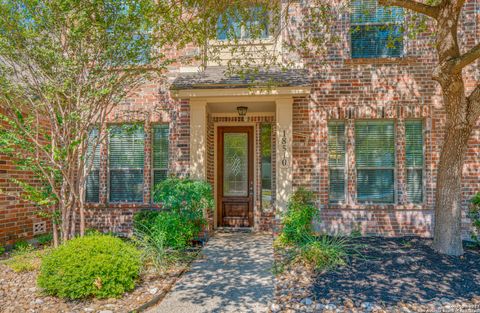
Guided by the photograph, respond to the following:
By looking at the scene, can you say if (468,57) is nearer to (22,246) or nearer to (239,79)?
(239,79)

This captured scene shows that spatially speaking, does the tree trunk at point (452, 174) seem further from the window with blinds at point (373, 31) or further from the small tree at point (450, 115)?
the window with blinds at point (373, 31)

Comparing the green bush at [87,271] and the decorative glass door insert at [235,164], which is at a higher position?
the decorative glass door insert at [235,164]

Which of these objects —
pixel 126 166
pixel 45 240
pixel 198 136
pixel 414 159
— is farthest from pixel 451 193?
pixel 45 240

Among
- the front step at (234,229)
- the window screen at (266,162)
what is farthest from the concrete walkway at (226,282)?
the window screen at (266,162)

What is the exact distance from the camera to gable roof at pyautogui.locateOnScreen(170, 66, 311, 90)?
21.6ft

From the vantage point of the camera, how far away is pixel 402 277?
15.3 ft

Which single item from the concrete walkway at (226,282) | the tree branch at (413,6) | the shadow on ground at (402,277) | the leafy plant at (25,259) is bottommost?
the concrete walkway at (226,282)

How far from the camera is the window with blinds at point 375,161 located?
7348 millimetres

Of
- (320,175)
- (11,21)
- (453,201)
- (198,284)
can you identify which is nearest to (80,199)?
(198,284)

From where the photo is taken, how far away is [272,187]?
816 centimetres

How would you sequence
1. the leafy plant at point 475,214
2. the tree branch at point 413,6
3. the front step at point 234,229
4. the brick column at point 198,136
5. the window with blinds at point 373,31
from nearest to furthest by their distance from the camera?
the tree branch at point 413,6 < the leafy plant at point 475,214 < the brick column at point 198,136 < the window with blinds at point 373,31 < the front step at point 234,229

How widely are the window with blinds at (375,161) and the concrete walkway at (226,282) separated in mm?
2635

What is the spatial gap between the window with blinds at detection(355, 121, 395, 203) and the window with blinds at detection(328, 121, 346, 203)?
0.34 meters

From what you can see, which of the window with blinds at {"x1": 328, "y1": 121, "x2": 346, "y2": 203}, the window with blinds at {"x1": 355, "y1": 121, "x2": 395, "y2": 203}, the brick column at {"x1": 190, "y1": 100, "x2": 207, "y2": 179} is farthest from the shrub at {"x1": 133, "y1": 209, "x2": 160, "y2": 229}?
the window with blinds at {"x1": 355, "y1": 121, "x2": 395, "y2": 203}
